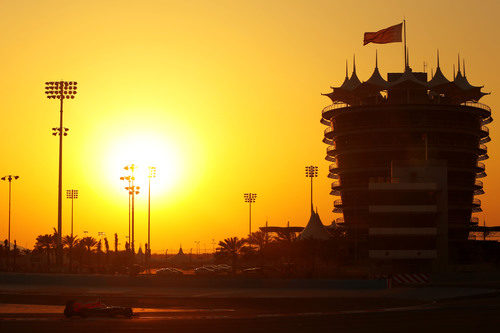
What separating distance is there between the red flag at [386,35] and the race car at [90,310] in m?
80.7

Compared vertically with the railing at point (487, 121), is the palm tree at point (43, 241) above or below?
below

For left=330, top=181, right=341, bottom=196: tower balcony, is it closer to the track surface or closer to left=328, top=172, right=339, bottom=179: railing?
left=328, top=172, right=339, bottom=179: railing

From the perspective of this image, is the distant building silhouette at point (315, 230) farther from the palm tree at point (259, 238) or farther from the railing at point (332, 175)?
the palm tree at point (259, 238)

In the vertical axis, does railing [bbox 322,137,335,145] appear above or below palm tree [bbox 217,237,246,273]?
above

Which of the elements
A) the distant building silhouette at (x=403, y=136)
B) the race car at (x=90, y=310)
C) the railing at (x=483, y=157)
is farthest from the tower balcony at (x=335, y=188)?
the race car at (x=90, y=310)

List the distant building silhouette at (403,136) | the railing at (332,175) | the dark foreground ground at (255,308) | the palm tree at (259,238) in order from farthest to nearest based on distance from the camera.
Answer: the palm tree at (259,238) < the railing at (332,175) < the distant building silhouette at (403,136) < the dark foreground ground at (255,308)

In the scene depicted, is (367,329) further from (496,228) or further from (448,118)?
(496,228)

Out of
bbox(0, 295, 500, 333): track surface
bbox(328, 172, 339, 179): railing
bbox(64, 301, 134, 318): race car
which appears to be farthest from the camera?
bbox(328, 172, 339, 179): railing

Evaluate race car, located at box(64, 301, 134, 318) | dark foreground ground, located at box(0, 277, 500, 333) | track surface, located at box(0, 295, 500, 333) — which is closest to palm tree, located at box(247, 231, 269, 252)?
dark foreground ground, located at box(0, 277, 500, 333)

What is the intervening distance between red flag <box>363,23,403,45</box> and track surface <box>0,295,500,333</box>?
67556mm

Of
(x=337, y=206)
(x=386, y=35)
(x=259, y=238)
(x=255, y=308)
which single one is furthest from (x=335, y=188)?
(x=255, y=308)

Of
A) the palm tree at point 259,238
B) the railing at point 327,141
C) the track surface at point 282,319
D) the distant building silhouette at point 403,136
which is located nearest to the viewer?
the track surface at point 282,319

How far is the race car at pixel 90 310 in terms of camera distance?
138ft

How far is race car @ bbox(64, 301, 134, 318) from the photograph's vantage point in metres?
42.0
